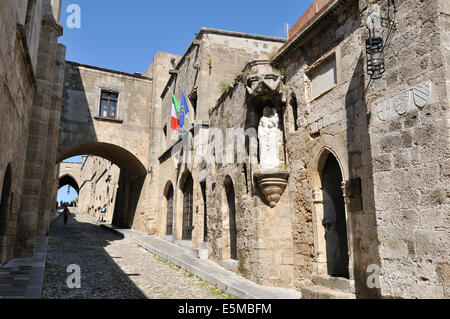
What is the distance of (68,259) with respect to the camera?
942 cm

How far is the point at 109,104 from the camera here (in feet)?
56.1

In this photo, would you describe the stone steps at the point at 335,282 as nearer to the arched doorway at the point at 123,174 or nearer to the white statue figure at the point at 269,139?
the white statue figure at the point at 269,139

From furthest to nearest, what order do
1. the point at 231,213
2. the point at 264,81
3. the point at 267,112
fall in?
1. the point at 231,213
2. the point at 267,112
3. the point at 264,81

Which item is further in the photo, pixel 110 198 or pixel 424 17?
pixel 110 198

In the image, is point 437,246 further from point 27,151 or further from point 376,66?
point 27,151

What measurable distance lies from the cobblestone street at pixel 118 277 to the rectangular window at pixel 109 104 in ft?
23.2

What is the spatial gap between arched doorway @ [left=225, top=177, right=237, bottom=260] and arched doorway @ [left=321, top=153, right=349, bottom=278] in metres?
3.26

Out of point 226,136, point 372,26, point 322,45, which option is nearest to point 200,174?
point 226,136

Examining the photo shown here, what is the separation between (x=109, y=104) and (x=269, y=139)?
1202 cm

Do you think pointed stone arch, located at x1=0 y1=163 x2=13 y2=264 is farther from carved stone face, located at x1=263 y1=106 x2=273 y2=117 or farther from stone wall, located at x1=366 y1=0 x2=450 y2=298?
stone wall, located at x1=366 y1=0 x2=450 y2=298

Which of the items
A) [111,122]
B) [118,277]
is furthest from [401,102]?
[111,122]

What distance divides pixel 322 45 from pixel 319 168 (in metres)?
2.09

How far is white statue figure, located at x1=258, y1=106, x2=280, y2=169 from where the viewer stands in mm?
6973

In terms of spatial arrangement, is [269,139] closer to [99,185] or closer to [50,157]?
[50,157]
